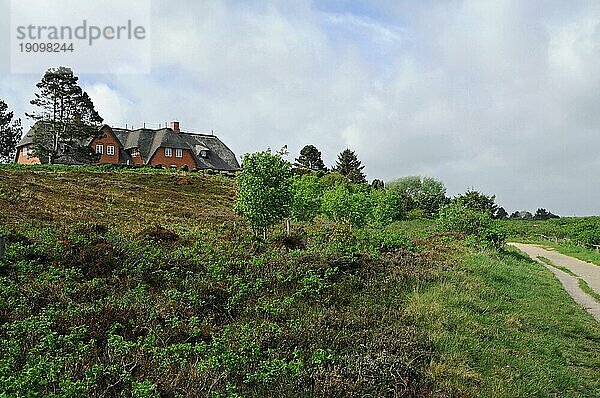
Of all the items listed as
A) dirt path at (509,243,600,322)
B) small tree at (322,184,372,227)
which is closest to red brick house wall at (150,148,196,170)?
small tree at (322,184,372,227)

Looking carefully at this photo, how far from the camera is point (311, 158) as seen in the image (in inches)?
2670

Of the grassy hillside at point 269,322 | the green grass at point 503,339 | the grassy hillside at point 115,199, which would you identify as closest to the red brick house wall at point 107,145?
the grassy hillside at point 115,199

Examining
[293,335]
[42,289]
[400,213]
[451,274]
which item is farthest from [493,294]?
[400,213]

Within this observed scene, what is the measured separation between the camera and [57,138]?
43219mm

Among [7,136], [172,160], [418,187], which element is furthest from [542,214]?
[7,136]

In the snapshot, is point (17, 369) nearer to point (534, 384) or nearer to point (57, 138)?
point (534, 384)

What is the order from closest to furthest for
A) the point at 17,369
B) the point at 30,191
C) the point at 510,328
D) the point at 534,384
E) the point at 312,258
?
the point at 17,369 → the point at 534,384 → the point at 510,328 → the point at 312,258 → the point at 30,191

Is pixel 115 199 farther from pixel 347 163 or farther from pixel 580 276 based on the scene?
pixel 347 163

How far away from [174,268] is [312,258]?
2.53 metres

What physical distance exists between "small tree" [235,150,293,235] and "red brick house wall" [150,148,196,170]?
38414 mm

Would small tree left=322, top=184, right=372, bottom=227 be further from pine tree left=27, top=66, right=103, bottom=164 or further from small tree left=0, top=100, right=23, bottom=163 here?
small tree left=0, top=100, right=23, bottom=163

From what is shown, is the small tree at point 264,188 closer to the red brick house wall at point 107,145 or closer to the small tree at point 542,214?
the red brick house wall at point 107,145

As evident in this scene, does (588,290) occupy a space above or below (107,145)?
below

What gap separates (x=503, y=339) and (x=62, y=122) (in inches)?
1670
